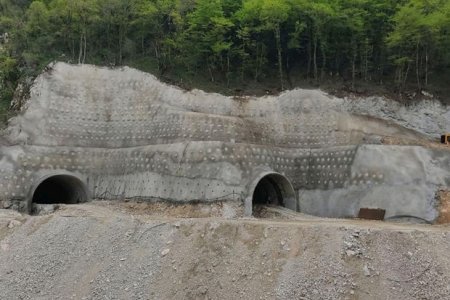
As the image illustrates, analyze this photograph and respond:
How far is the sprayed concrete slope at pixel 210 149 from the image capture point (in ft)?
79.3

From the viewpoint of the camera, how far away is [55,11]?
106ft

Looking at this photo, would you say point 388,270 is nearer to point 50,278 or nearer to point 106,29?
point 50,278

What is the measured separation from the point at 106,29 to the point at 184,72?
6296 millimetres

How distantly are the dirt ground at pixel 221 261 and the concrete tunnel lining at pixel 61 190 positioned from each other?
6.93 metres

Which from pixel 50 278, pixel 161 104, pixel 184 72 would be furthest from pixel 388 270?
pixel 184 72

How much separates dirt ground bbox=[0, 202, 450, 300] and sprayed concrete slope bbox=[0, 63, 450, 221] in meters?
5.55

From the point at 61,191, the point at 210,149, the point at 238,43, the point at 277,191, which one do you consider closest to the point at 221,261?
the point at 210,149

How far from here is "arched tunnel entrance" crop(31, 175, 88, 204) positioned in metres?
27.8

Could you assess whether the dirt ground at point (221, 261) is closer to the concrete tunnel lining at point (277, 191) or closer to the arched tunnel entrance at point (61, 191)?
the arched tunnel entrance at point (61, 191)

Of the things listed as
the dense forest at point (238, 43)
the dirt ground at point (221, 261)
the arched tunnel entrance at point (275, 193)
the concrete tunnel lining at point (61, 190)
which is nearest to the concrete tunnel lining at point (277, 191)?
the arched tunnel entrance at point (275, 193)

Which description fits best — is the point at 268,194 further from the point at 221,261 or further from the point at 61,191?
the point at 61,191

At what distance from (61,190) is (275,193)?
12.6 meters

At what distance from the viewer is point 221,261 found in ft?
54.8

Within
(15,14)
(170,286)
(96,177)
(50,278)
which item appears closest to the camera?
(170,286)
